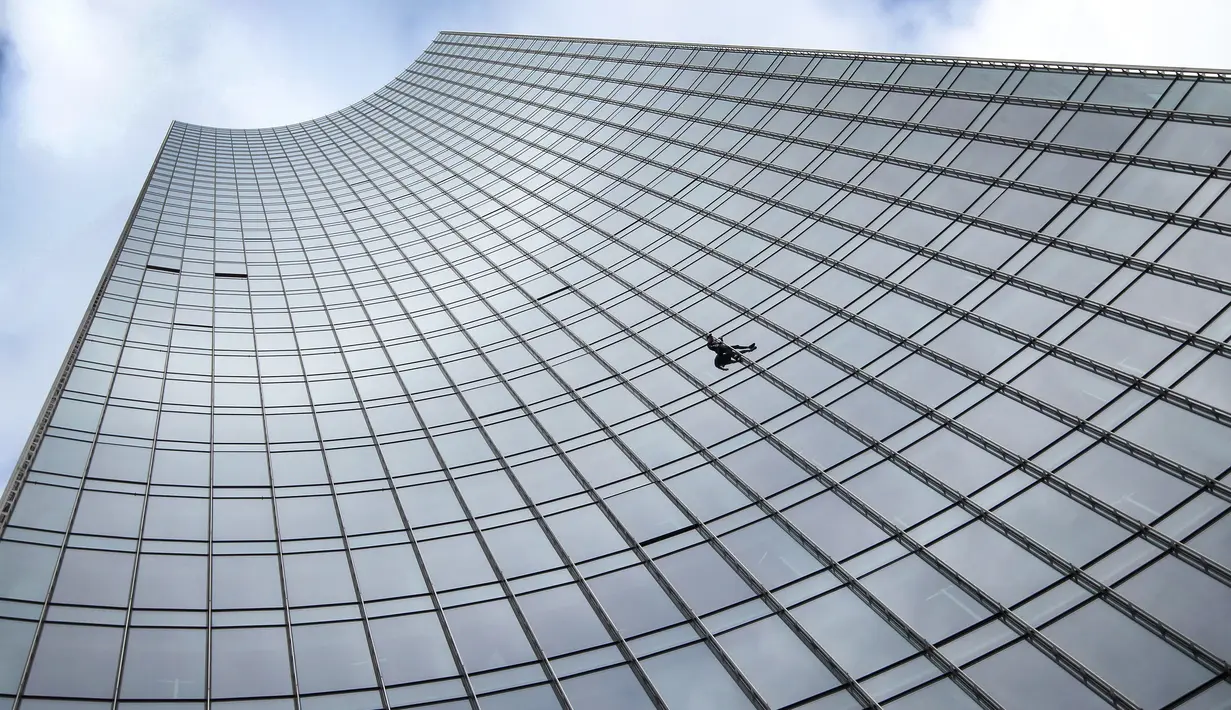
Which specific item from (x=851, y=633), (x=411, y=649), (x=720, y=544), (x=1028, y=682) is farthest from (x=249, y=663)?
(x=1028, y=682)

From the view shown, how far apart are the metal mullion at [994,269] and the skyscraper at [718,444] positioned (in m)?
0.16

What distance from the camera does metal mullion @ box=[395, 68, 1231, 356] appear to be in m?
23.2

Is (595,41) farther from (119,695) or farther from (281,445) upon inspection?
(119,695)

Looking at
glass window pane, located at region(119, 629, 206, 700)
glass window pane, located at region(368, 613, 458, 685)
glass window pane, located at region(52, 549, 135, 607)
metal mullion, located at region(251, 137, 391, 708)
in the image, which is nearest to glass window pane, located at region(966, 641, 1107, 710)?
glass window pane, located at region(368, 613, 458, 685)

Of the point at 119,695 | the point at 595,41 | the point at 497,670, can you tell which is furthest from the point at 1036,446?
the point at 595,41

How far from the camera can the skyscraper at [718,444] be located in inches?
764

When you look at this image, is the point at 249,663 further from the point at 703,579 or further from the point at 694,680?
the point at 703,579

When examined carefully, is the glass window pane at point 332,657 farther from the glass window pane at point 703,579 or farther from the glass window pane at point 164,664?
the glass window pane at point 703,579

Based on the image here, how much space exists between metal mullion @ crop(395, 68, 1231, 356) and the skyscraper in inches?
6.2

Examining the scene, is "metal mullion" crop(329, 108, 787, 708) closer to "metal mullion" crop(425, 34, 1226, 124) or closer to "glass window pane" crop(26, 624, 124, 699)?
"glass window pane" crop(26, 624, 124, 699)

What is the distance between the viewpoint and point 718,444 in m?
28.2

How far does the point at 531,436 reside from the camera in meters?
31.4

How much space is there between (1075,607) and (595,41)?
66.4m

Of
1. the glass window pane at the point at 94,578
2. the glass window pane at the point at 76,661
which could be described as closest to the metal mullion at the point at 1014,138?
the glass window pane at the point at 76,661
